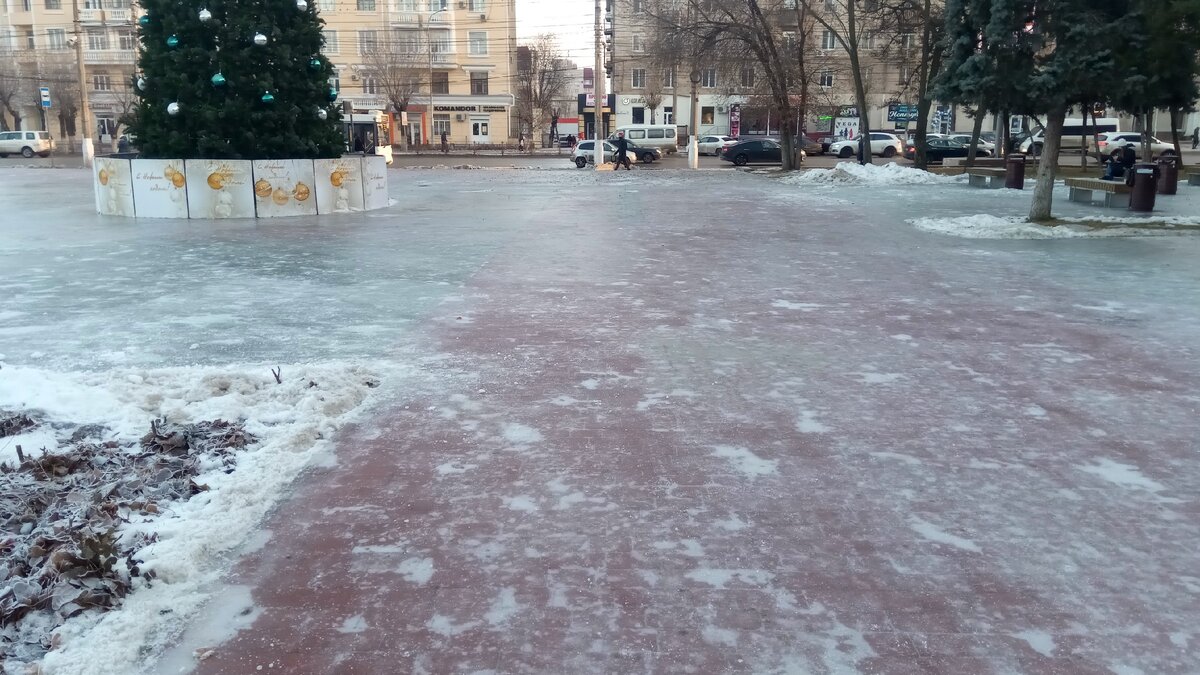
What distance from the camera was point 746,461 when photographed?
17.7 ft

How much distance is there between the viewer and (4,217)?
18.6 metres

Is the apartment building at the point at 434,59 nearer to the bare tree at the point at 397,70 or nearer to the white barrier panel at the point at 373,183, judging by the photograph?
the bare tree at the point at 397,70

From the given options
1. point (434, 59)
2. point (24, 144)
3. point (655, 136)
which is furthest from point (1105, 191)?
point (434, 59)

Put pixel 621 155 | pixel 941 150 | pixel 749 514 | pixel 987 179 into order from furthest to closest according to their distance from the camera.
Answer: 1. pixel 941 150
2. pixel 621 155
3. pixel 987 179
4. pixel 749 514

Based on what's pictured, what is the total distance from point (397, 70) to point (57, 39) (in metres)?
25.3

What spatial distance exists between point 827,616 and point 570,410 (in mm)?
2869

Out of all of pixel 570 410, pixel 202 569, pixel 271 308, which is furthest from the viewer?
pixel 271 308

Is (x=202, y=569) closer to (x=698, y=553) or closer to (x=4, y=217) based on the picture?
(x=698, y=553)

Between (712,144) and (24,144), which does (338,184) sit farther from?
(24,144)

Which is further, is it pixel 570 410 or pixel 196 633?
pixel 570 410

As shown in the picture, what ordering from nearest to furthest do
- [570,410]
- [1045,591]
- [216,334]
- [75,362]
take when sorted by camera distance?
[1045,591], [570,410], [75,362], [216,334]

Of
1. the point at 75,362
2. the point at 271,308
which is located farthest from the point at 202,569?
the point at 271,308

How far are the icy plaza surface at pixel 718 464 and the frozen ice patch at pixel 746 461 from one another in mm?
28

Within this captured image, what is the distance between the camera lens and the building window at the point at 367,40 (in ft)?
216
